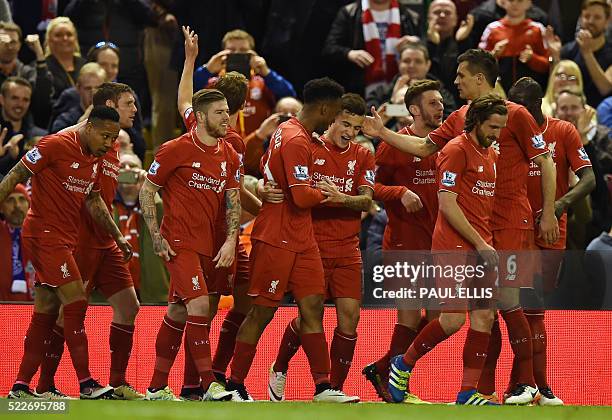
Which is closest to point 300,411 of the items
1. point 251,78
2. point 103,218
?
point 103,218

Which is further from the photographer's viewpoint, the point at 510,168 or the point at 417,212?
the point at 417,212

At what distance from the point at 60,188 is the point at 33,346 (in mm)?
1140

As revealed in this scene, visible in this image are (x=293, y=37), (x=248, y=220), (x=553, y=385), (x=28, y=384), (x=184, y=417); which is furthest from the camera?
(x=293, y=37)

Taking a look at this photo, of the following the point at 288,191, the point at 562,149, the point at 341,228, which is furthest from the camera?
the point at 562,149

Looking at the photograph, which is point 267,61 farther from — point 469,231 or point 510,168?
point 469,231

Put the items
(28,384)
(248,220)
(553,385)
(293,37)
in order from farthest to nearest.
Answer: (293,37)
(248,220)
(553,385)
(28,384)

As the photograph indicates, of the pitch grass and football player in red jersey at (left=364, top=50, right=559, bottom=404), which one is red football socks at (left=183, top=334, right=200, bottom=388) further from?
→ football player in red jersey at (left=364, top=50, right=559, bottom=404)

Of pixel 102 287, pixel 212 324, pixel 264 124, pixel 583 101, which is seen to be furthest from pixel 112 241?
pixel 583 101

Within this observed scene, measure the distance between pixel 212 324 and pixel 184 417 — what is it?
208 cm

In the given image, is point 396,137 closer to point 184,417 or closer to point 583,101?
point 184,417

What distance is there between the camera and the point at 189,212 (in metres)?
9.73

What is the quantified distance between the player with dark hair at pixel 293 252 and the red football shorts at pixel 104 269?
3.21ft

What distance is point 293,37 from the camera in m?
15.3

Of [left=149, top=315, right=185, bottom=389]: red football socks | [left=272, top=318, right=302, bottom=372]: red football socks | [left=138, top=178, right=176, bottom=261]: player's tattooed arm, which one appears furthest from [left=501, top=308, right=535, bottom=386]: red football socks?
[left=138, top=178, right=176, bottom=261]: player's tattooed arm
